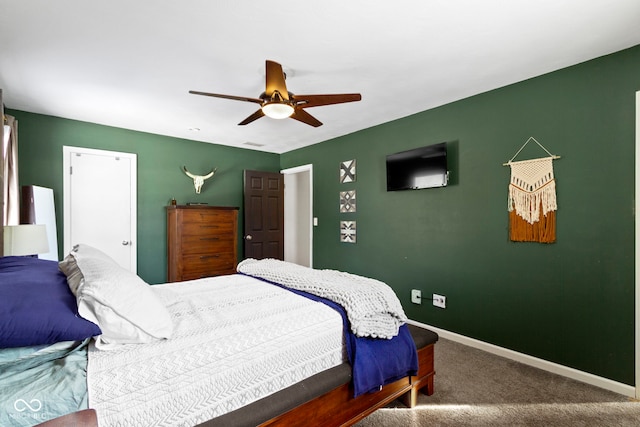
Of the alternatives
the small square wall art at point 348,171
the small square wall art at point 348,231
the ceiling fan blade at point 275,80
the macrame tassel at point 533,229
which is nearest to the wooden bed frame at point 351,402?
the macrame tassel at point 533,229

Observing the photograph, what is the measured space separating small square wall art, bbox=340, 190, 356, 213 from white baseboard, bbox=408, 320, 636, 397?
6.30 ft

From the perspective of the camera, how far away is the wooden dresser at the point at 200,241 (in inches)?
162

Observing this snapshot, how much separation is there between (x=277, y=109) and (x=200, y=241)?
254 cm

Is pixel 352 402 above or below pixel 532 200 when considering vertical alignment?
below

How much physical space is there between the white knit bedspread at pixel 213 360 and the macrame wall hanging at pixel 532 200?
79.9 inches

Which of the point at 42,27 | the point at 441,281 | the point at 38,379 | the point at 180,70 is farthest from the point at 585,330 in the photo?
the point at 42,27

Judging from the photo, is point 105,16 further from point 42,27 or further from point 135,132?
point 135,132

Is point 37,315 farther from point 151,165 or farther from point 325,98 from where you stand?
point 151,165

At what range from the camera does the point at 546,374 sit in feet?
8.36

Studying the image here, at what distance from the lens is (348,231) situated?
4.48 meters

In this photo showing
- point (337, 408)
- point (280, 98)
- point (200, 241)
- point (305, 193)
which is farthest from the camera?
point (305, 193)

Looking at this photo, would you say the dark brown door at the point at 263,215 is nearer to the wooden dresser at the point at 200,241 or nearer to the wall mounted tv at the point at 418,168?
the wooden dresser at the point at 200,241

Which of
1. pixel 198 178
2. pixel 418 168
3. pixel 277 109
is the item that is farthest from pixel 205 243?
pixel 418 168

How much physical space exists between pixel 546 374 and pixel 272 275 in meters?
2.36
